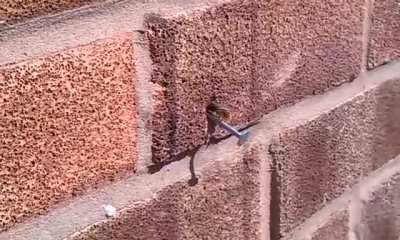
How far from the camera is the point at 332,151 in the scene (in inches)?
43.9

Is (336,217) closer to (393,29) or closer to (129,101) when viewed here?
(393,29)

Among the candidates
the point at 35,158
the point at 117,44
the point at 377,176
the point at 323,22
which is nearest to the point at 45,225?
the point at 35,158

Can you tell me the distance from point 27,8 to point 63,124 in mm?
115

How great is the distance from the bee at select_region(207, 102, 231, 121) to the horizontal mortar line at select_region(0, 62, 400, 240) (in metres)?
0.04

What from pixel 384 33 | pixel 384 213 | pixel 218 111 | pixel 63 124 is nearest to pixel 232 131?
pixel 218 111

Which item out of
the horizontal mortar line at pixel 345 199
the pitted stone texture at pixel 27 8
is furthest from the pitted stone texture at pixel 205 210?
the pitted stone texture at pixel 27 8

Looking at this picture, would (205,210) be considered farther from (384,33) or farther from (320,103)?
(384,33)

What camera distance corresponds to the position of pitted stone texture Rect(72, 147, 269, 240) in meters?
0.83

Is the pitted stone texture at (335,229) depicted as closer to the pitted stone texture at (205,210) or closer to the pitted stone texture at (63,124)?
the pitted stone texture at (205,210)

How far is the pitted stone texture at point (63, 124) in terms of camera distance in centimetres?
67

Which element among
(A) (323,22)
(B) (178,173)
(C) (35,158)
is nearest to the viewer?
(C) (35,158)

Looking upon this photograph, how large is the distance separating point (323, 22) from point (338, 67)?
94mm

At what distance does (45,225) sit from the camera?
742 millimetres

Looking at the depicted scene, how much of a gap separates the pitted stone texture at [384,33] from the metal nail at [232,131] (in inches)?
12.0
